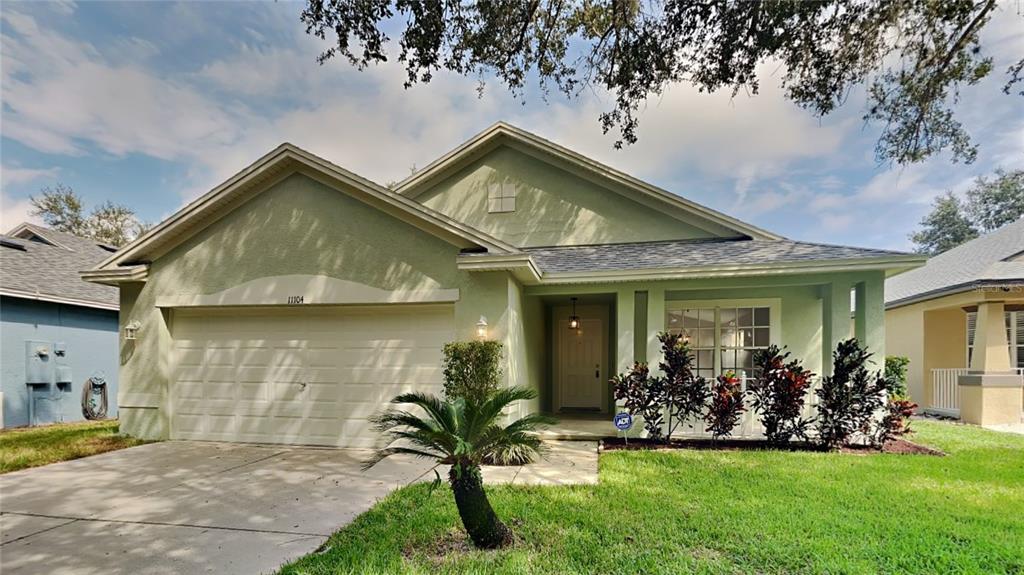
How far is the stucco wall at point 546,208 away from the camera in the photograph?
10781 millimetres

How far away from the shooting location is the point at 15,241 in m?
12.9

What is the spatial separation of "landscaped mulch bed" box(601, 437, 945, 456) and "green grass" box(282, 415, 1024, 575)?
907 mm

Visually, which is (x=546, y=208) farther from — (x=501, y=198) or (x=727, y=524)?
→ (x=727, y=524)

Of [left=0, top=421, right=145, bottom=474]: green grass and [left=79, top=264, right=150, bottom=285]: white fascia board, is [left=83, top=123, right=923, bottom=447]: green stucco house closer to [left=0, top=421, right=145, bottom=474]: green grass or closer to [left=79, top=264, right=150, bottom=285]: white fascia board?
[left=79, top=264, right=150, bottom=285]: white fascia board

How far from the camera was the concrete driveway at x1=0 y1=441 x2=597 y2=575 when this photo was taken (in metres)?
3.71

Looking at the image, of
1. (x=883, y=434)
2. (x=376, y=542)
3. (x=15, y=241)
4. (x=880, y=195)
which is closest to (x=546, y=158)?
(x=883, y=434)

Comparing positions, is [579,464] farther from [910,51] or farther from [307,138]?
[307,138]

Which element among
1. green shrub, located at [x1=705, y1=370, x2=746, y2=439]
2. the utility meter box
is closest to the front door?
green shrub, located at [x1=705, y1=370, x2=746, y2=439]

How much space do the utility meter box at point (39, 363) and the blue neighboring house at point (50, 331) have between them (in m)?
0.02

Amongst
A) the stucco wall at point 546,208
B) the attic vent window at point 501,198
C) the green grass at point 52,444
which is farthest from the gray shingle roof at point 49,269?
the attic vent window at point 501,198

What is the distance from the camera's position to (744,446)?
7414 millimetres

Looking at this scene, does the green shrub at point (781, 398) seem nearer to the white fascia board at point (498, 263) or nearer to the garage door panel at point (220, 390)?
the white fascia board at point (498, 263)

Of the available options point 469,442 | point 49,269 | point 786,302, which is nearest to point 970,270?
point 786,302

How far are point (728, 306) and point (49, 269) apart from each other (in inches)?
694
